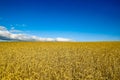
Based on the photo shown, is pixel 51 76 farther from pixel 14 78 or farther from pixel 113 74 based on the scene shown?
pixel 113 74

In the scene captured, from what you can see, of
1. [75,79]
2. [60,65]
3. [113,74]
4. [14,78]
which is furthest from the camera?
[60,65]

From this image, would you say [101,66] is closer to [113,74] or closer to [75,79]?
[113,74]

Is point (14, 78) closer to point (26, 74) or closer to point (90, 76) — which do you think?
point (26, 74)

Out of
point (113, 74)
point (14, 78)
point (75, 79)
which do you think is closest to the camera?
point (14, 78)

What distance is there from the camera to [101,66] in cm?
1027

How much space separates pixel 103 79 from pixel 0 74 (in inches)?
178

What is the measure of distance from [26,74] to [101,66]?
173 inches

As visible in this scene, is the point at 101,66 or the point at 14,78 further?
the point at 101,66

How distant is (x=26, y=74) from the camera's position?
26.6ft

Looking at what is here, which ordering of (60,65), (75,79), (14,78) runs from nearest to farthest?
(14,78) < (75,79) < (60,65)

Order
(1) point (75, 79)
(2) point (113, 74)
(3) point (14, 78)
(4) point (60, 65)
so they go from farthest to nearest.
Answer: (4) point (60, 65) < (2) point (113, 74) < (1) point (75, 79) < (3) point (14, 78)

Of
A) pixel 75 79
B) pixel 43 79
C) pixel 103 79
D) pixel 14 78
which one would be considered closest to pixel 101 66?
pixel 103 79

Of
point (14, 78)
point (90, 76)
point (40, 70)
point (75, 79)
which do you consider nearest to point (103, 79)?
point (90, 76)

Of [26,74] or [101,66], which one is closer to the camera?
[26,74]
